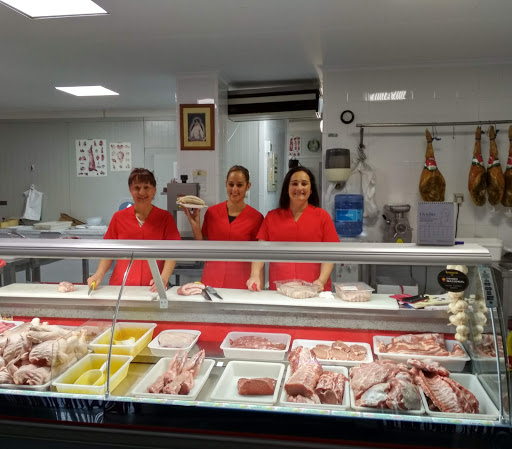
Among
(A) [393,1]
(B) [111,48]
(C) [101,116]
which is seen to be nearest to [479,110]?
(A) [393,1]

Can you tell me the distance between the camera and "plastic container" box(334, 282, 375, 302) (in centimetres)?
240

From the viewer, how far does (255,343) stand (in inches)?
86.2

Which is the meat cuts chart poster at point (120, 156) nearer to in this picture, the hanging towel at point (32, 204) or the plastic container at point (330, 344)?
the hanging towel at point (32, 204)

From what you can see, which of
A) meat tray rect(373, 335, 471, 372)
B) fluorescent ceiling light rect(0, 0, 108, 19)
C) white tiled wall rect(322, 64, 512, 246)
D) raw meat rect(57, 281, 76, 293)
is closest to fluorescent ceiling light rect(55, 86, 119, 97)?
fluorescent ceiling light rect(0, 0, 108, 19)

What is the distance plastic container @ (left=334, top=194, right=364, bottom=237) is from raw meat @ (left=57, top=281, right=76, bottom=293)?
353 cm

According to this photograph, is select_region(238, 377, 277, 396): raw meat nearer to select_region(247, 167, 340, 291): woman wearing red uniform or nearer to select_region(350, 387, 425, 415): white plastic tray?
select_region(350, 387, 425, 415): white plastic tray

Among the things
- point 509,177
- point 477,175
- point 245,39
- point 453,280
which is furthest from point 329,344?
point 509,177

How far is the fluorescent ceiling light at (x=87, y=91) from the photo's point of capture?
664 centimetres

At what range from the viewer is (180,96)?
19.5ft

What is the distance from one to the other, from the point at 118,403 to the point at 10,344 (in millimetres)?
670

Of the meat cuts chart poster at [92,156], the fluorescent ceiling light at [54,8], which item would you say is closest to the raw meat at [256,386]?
the fluorescent ceiling light at [54,8]

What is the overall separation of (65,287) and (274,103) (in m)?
4.20

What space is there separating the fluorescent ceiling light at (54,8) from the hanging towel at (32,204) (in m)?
5.90

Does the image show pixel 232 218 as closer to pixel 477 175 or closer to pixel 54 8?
pixel 54 8
